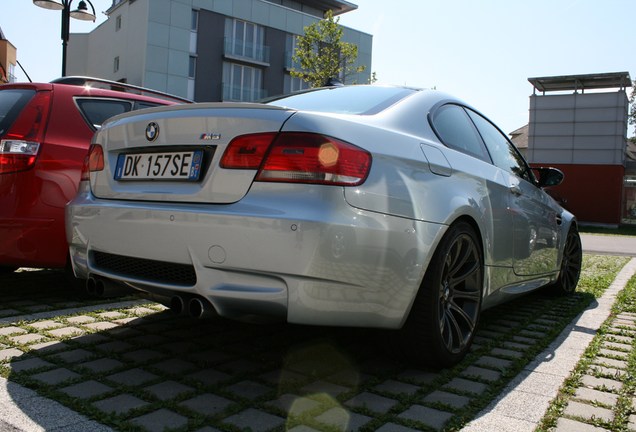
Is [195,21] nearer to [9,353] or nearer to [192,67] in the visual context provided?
[192,67]

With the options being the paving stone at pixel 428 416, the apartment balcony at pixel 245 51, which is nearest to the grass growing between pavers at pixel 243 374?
the paving stone at pixel 428 416

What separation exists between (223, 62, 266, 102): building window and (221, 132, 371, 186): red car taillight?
35824 millimetres

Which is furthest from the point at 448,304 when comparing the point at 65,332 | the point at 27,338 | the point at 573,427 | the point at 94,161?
the point at 27,338

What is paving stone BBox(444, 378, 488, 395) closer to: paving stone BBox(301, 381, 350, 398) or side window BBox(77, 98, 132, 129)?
paving stone BBox(301, 381, 350, 398)

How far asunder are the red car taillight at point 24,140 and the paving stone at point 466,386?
9.81 feet

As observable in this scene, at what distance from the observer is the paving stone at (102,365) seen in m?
2.79

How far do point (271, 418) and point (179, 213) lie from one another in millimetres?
943

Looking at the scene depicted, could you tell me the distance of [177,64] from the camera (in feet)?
113

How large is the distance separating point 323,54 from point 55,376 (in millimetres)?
26119

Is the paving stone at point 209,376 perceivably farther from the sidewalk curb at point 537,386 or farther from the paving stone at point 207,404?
the sidewalk curb at point 537,386

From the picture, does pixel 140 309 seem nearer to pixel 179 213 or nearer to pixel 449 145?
pixel 179 213

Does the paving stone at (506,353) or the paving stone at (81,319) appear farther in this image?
the paving stone at (81,319)

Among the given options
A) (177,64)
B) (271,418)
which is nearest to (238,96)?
(177,64)

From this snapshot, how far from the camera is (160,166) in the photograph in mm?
2760
